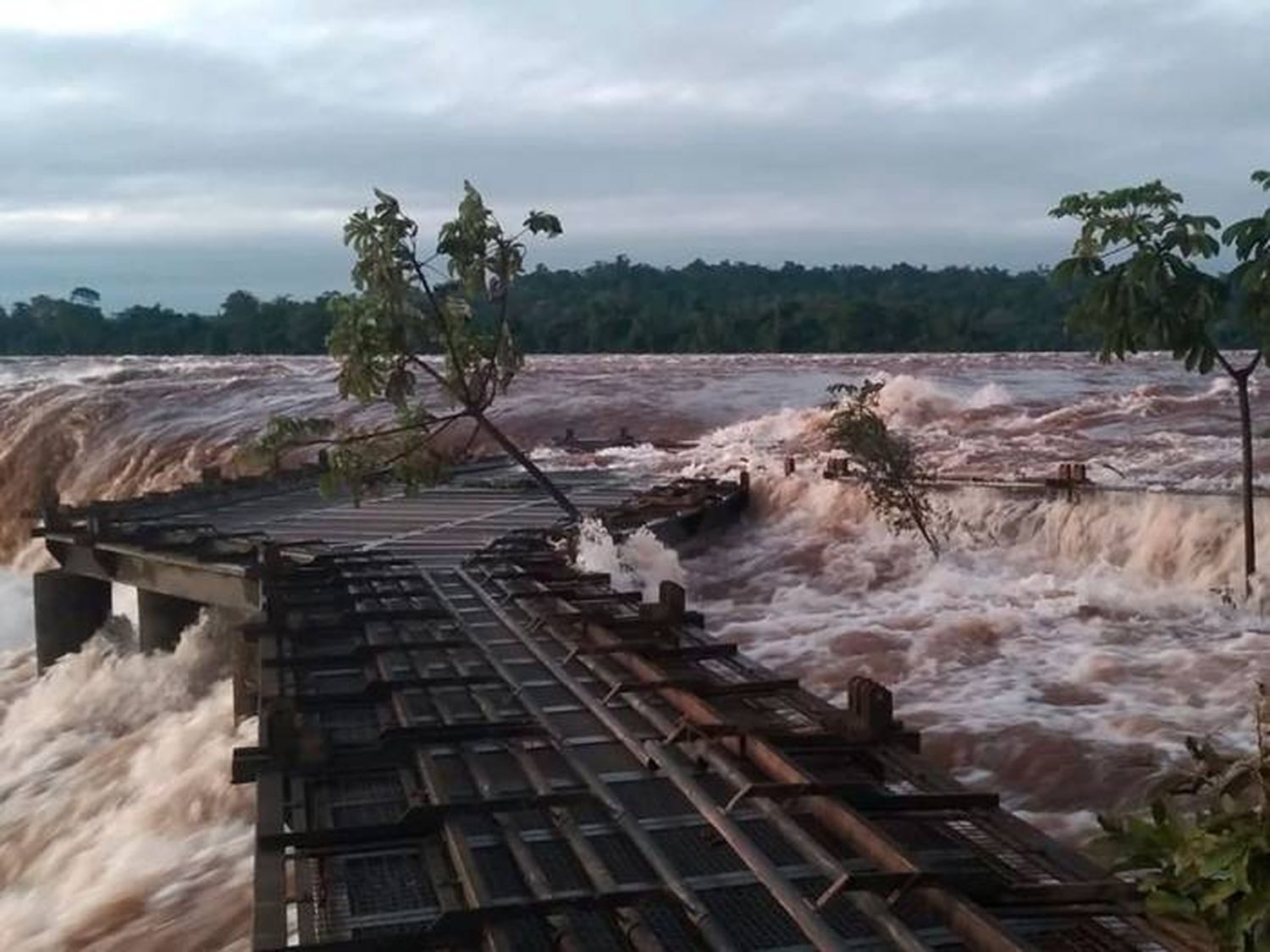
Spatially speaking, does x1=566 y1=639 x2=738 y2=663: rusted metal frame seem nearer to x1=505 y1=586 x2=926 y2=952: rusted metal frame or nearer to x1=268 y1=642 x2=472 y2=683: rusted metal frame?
x1=268 y1=642 x2=472 y2=683: rusted metal frame

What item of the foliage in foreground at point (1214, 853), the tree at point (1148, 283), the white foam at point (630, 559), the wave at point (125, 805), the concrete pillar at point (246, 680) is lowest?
the wave at point (125, 805)

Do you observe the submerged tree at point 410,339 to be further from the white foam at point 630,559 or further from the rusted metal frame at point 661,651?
the rusted metal frame at point 661,651

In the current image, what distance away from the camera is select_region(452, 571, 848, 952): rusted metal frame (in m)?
4.34

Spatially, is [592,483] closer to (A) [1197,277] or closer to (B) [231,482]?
(B) [231,482]

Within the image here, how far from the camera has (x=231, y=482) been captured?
1655 centimetres

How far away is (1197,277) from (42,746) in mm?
9351

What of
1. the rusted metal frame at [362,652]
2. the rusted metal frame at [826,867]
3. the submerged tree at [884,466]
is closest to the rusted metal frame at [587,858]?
the rusted metal frame at [826,867]

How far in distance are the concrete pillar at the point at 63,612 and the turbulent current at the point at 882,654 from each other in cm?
26

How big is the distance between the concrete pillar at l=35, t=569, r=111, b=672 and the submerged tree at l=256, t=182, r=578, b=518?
3.06m

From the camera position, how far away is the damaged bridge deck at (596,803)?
462 cm

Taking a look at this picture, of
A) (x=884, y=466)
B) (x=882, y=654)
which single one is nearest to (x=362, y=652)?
(x=882, y=654)

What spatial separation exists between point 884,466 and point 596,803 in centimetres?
949

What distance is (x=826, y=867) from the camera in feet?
16.1

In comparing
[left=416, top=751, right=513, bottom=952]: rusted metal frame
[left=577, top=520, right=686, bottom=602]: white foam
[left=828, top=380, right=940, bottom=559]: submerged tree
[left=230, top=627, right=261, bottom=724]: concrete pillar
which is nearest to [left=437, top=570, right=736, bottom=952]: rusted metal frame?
[left=416, top=751, right=513, bottom=952]: rusted metal frame
